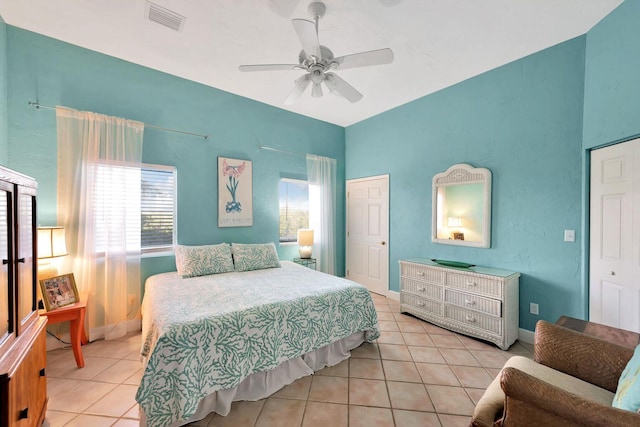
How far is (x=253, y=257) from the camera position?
323 cm

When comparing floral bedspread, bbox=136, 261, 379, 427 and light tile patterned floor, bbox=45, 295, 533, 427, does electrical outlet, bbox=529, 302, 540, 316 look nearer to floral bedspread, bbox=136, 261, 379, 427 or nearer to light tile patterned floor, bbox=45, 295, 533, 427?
light tile patterned floor, bbox=45, 295, 533, 427

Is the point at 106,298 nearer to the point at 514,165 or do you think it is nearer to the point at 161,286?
the point at 161,286

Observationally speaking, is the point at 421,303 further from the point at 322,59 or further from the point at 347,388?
the point at 322,59

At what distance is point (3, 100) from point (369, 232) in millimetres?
4477

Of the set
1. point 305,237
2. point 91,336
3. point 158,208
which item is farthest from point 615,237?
point 91,336

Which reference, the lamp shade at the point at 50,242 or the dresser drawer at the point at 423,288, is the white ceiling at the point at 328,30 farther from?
the dresser drawer at the point at 423,288

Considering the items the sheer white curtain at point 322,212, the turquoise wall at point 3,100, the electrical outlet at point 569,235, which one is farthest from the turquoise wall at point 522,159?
the turquoise wall at point 3,100

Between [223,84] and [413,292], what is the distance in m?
3.66

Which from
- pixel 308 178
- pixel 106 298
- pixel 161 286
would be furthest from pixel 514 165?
pixel 106 298

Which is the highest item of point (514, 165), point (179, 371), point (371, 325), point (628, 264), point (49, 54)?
point (49, 54)

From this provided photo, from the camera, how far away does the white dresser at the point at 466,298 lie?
2537 millimetres

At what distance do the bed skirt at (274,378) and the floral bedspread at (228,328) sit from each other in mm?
122

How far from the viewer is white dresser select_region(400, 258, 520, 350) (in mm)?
2537

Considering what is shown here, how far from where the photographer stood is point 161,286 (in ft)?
7.99
